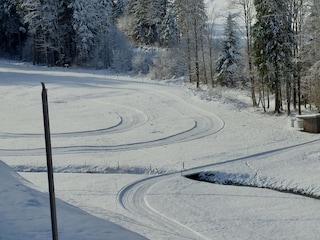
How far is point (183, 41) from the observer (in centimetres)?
5403

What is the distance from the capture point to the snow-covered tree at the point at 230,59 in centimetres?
4622

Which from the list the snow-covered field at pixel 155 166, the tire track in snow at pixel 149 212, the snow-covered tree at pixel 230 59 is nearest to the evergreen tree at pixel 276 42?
the snow-covered field at pixel 155 166

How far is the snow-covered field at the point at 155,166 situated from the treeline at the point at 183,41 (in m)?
3.81

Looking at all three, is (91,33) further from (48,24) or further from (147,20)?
(147,20)

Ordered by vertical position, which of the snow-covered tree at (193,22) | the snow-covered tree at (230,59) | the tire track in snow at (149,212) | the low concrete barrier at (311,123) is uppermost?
the snow-covered tree at (193,22)

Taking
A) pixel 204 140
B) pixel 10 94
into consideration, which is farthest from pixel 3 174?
pixel 10 94

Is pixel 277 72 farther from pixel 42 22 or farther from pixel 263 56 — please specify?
pixel 42 22

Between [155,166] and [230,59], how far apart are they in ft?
84.5

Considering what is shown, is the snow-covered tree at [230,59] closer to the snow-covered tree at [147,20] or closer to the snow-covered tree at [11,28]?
the snow-covered tree at [147,20]

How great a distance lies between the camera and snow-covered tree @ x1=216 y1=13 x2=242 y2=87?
46219 mm

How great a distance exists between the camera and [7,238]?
9016 mm

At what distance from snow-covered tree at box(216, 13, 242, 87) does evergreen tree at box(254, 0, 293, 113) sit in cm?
1179

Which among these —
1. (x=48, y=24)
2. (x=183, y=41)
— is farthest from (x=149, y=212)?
(x=48, y=24)

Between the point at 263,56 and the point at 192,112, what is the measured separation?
22.2 feet
